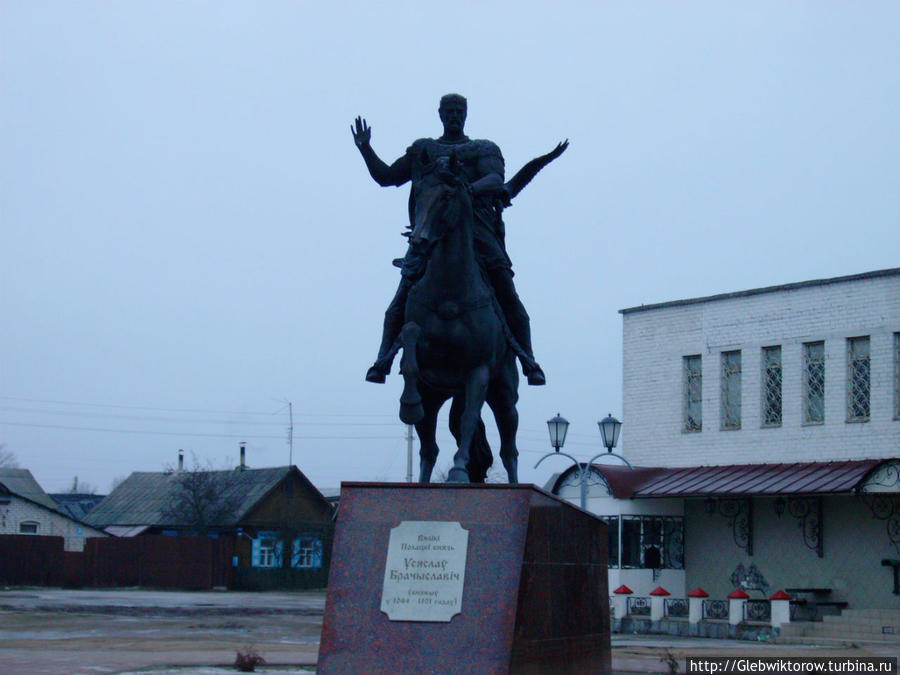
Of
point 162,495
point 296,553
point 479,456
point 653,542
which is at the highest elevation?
point 162,495

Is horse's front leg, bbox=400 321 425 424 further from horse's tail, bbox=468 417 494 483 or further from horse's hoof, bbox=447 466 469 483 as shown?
horse's tail, bbox=468 417 494 483

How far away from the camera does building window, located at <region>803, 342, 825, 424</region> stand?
31359 mm

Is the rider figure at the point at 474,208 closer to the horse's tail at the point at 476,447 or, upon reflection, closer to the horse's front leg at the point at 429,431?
the horse's front leg at the point at 429,431

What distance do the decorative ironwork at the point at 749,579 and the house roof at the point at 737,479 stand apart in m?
2.21

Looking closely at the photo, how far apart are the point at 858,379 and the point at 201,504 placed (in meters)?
36.5

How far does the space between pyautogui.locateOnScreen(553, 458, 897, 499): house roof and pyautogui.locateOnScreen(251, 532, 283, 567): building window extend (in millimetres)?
27310

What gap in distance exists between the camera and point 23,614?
30.0 meters

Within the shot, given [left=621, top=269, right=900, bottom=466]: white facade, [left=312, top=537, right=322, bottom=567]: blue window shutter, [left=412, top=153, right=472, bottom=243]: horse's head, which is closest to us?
[left=412, top=153, right=472, bottom=243]: horse's head

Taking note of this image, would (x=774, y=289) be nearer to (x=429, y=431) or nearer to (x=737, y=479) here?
(x=737, y=479)

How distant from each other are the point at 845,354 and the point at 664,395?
5586 millimetres

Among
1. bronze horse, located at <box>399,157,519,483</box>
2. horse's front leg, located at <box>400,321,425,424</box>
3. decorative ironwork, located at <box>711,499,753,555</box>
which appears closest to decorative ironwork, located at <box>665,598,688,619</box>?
decorative ironwork, located at <box>711,499,753,555</box>

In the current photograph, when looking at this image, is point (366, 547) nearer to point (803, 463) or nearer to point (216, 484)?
point (803, 463)

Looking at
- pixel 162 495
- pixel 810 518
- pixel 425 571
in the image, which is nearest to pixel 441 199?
pixel 425 571

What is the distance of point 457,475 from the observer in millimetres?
10336
